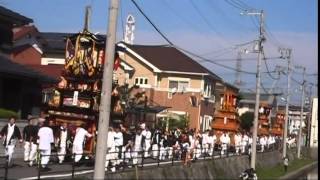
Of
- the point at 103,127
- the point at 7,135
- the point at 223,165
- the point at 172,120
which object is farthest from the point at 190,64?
the point at 103,127

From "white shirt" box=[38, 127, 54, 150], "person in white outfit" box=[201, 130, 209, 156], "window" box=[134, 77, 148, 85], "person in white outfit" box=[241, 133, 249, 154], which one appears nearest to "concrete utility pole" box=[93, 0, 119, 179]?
"white shirt" box=[38, 127, 54, 150]

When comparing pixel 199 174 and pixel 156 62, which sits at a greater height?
pixel 156 62

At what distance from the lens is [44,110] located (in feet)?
88.5

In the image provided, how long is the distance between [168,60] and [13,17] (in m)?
32.4

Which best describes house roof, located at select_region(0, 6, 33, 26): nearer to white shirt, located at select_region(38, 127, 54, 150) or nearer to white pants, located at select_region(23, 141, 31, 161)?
white pants, located at select_region(23, 141, 31, 161)

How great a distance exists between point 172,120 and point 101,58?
29825 millimetres

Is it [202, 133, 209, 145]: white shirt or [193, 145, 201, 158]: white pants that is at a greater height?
[202, 133, 209, 145]: white shirt

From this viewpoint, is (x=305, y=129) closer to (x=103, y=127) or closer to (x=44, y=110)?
(x=44, y=110)

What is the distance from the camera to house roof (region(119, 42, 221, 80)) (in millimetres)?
59656

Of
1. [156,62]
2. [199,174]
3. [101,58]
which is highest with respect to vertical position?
[156,62]

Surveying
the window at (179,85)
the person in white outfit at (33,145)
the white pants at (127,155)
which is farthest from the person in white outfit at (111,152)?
the window at (179,85)

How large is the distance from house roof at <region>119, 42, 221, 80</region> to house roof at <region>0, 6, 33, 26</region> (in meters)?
26.2

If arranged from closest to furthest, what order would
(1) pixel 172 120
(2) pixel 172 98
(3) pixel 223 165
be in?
(3) pixel 223 165
(1) pixel 172 120
(2) pixel 172 98

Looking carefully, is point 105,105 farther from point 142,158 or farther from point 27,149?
point 27,149
